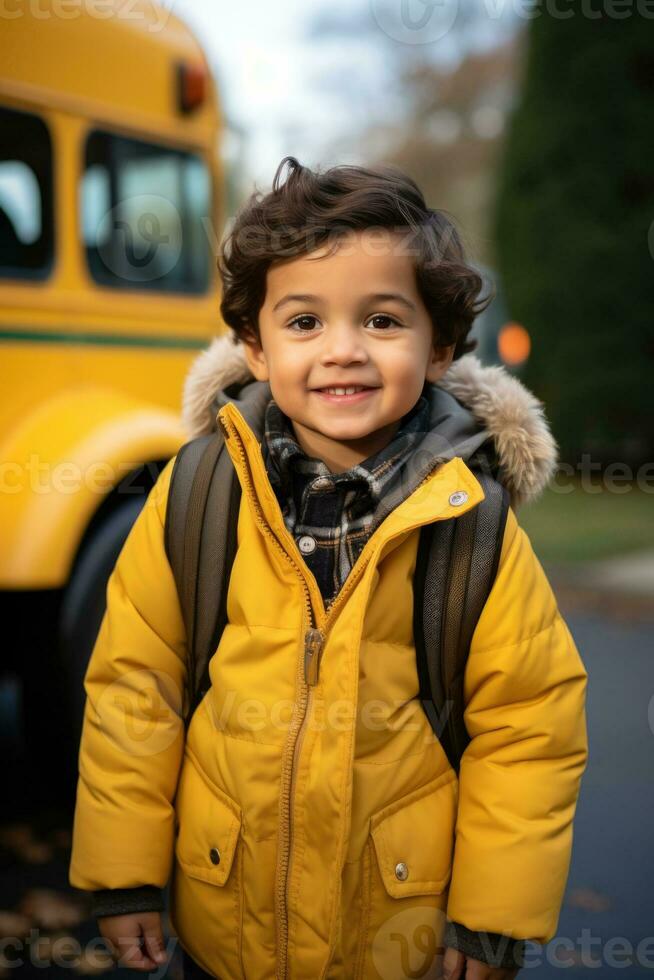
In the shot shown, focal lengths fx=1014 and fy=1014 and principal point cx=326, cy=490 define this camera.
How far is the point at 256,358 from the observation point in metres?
1.99

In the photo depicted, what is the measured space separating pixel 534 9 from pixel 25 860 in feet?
40.5

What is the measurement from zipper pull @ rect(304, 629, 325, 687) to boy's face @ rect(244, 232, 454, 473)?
344 mm

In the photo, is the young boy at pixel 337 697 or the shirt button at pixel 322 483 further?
the shirt button at pixel 322 483

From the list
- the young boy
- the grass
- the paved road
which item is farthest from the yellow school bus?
the grass

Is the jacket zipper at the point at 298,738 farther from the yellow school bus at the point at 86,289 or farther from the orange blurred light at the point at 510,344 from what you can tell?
the orange blurred light at the point at 510,344

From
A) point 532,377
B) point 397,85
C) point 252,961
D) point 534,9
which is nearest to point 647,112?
point 534,9

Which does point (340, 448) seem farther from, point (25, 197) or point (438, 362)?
point (25, 197)

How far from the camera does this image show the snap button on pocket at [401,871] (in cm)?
168

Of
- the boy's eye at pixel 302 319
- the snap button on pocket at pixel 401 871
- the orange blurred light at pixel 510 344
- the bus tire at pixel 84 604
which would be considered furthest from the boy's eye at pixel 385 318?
the orange blurred light at pixel 510 344

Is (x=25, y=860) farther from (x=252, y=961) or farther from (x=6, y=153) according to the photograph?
(x=6, y=153)

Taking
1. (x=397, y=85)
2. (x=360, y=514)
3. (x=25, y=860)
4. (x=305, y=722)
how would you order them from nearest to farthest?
(x=305, y=722) < (x=360, y=514) < (x=25, y=860) < (x=397, y=85)

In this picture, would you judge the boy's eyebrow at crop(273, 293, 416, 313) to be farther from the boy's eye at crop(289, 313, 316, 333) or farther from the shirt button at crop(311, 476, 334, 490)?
the shirt button at crop(311, 476, 334, 490)

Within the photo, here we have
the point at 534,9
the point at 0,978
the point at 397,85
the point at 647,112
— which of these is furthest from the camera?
the point at 397,85

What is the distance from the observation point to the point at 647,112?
38.7 feet
